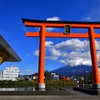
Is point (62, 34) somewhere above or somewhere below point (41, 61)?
above

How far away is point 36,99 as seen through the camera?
47.5ft

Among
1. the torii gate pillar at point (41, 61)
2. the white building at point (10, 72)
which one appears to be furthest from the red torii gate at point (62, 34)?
the white building at point (10, 72)

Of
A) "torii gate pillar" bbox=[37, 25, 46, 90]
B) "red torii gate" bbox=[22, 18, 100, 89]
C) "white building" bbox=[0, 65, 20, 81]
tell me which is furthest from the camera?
"white building" bbox=[0, 65, 20, 81]

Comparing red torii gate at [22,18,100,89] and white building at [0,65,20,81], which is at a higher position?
white building at [0,65,20,81]

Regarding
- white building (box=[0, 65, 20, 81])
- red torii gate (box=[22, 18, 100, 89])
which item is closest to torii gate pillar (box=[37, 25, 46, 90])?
red torii gate (box=[22, 18, 100, 89])

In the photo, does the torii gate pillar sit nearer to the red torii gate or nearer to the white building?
the red torii gate

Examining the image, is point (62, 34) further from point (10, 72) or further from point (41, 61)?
point (10, 72)

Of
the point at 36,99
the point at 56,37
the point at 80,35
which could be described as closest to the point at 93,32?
the point at 80,35

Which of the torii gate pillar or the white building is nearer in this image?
the torii gate pillar

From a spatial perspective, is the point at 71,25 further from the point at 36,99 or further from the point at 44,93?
the point at 36,99

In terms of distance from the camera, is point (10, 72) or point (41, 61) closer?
point (41, 61)

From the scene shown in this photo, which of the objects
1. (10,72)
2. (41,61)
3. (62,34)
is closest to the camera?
(41,61)

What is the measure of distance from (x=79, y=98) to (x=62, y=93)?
2197 millimetres

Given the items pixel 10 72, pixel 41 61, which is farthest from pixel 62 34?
pixel 10 72
